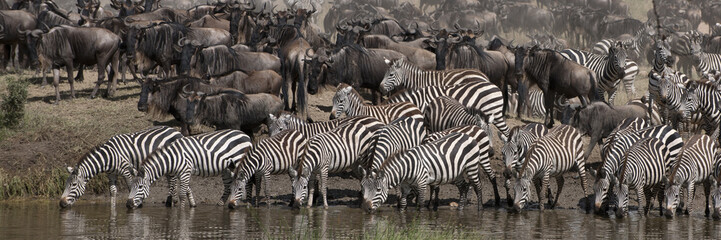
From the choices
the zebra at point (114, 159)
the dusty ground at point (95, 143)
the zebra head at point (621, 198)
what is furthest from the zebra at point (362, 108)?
the zebra head at point (621, 198)

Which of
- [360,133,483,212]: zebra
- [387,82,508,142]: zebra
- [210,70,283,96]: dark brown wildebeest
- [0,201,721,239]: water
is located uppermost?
[210,70,283,96]: dark brown wildebeest

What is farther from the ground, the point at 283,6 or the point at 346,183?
the point at 283,6

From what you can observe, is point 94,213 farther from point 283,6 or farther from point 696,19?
point 283,6

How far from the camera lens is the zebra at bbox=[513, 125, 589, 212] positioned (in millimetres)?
12898

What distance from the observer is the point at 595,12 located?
36.8 meters

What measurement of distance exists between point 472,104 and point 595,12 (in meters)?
21.8

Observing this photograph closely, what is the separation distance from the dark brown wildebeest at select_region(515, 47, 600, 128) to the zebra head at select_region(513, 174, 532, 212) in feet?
18.0

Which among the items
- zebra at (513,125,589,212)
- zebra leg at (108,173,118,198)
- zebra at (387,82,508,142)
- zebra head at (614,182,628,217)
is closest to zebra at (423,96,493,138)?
zebra at (387,82,508,142)

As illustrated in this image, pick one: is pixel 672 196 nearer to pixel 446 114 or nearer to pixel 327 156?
pixel 446 114

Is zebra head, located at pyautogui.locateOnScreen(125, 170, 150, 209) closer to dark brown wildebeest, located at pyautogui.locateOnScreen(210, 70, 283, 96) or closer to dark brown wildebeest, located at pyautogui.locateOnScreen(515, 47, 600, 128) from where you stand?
dark brown wildebeest, located at pyautogui.locateOnScreen(210, 70, 283, 96)

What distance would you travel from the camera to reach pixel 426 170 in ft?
41.9

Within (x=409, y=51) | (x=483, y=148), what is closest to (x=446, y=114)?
(x=483, y=148)

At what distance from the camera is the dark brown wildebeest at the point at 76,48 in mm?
18891

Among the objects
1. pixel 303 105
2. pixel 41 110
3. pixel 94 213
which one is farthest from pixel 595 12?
pixel 94 213
